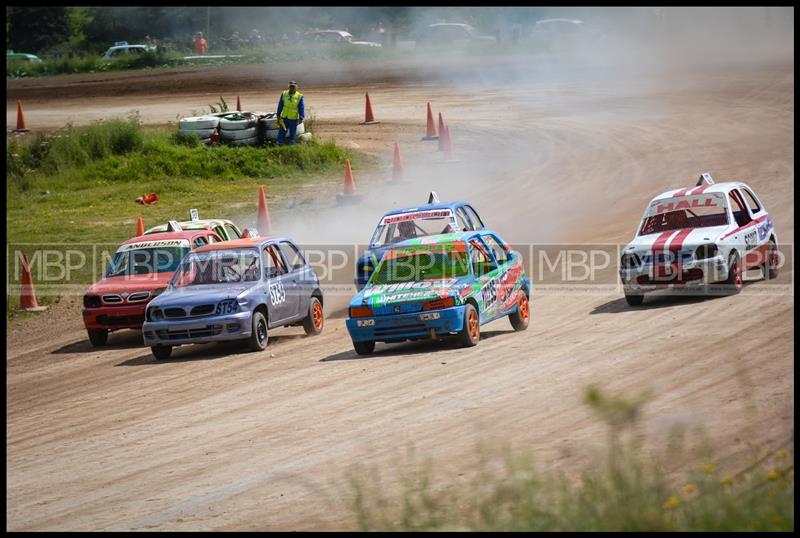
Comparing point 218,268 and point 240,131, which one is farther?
point 240,131

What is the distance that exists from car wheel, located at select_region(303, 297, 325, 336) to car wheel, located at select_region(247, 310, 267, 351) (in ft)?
3.72

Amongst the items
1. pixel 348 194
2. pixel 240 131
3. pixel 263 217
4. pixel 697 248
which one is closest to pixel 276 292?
pixel 697 248

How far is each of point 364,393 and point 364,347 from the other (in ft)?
8.14

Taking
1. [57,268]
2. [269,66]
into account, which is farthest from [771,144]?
[269,66]

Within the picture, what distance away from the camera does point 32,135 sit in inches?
1411

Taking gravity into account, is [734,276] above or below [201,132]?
below

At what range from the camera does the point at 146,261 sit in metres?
18.3

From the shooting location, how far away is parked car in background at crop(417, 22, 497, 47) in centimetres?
5822

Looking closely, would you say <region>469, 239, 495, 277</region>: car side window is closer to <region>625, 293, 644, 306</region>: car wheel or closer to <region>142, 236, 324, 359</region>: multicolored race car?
<region>625, 293, 644, 306</region>: car wheel

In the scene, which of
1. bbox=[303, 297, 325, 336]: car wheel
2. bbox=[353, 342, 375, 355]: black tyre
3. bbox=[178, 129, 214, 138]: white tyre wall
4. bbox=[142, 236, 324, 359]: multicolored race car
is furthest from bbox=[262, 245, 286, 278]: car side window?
bbox=[178, 129, 214, 138]: white tyre wall

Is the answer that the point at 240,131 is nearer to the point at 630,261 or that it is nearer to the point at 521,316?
the point at 630,261

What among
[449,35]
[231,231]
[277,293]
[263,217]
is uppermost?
[449,35]

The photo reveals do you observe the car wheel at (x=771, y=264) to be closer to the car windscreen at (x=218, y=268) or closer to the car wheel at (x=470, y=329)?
the car wheel at (x=470, y=329)

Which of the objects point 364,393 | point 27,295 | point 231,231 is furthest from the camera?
point 231,231
